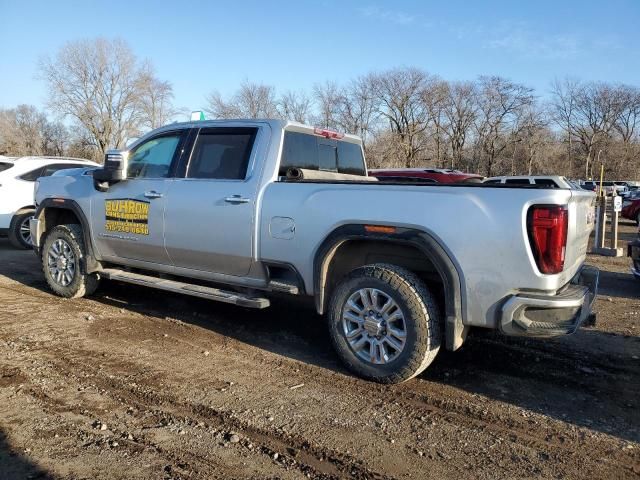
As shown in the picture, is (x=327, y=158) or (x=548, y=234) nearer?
(x=548, y=234)

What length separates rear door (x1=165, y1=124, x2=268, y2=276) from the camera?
4.77 meters

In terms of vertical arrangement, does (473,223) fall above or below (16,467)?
above

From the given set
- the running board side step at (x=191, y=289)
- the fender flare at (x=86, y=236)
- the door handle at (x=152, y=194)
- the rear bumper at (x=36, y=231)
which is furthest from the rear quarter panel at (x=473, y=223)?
the rear bumper at (x=36, y=231)

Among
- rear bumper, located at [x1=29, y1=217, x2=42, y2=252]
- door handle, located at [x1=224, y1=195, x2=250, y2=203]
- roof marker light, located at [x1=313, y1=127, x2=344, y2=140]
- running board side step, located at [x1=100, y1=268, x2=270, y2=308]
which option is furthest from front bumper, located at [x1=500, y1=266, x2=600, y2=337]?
rear bumper, located at [x1=29, y1=217, x2=42, y2=252]

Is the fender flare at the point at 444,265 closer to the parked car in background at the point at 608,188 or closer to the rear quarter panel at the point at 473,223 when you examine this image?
the rear quarter panel at the point at 473,223

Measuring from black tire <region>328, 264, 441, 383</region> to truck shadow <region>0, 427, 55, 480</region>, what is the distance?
2.21 metres

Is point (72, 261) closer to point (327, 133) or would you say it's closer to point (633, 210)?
point (327, 133)

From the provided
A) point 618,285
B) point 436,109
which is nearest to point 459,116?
point 436,109

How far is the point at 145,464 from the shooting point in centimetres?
294

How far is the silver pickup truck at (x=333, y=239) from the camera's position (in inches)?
141

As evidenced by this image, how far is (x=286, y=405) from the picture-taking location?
146 inches

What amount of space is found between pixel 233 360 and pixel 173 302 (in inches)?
87.7

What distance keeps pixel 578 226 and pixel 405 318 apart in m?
1.41

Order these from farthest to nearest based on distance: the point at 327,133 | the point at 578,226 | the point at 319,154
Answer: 1. the point at 327,133
2. the point at 319,154
3. the point at 578,226
